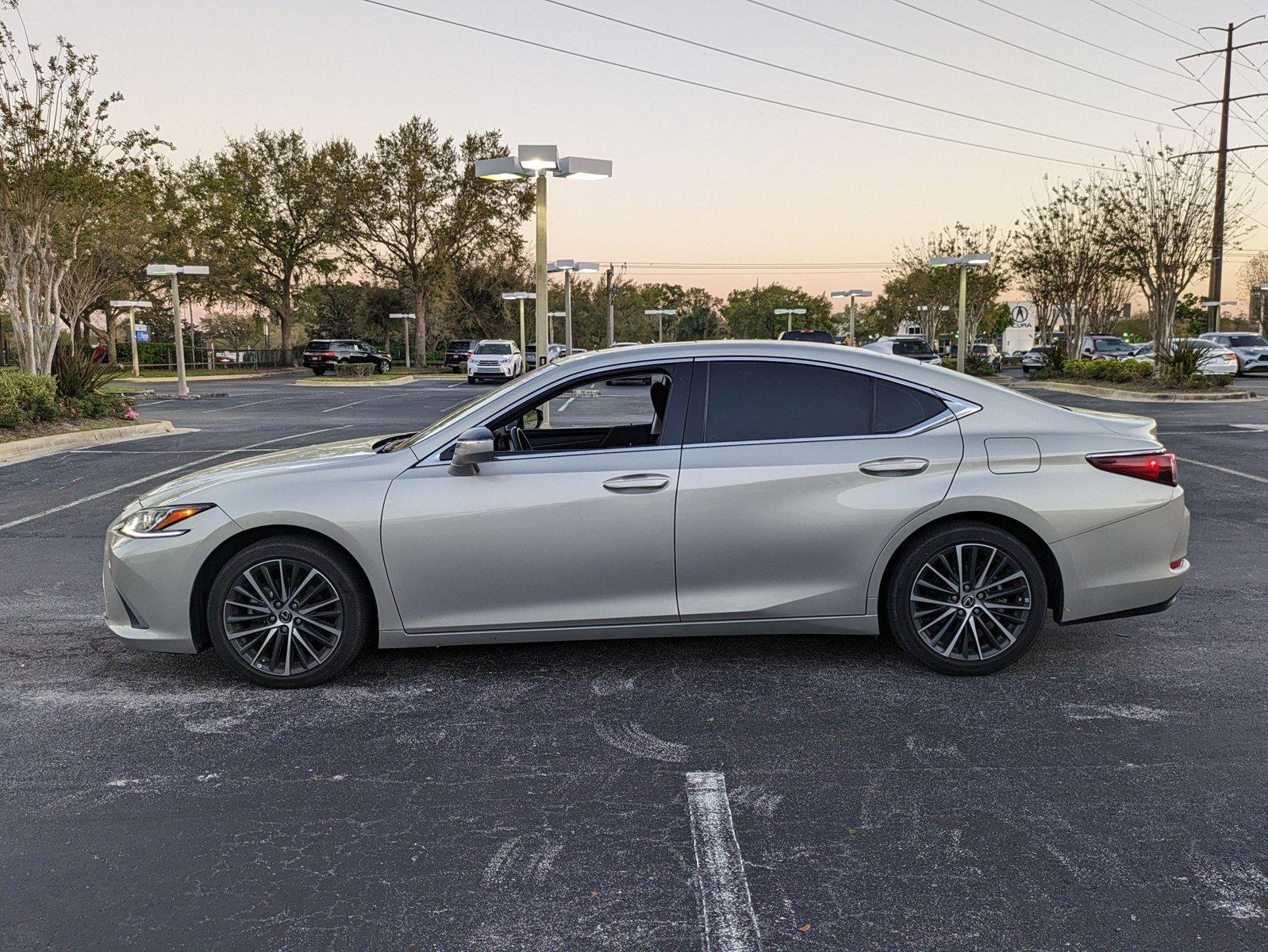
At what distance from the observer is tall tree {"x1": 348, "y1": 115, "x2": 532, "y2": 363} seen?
189 ft

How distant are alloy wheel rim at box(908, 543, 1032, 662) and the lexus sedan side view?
0.01 meters

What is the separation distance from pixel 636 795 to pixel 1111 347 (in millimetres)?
40468

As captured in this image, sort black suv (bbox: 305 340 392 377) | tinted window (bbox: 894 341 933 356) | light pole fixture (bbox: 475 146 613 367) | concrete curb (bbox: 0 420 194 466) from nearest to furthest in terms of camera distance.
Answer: concrete curb (bbox: 0 420 194 466), light pole fixture (bbox: 475 146 613 367), tinted window (bbox: 894 341 933 356), black suv (bbox: 305 340 392 377)

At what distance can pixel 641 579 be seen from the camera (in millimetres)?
4781

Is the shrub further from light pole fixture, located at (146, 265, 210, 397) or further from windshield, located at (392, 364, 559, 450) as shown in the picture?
windshield, located at (392, 364, 559, 450)

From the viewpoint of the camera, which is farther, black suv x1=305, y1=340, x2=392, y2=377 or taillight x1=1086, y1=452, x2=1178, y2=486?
black suv x1=305, y1=340, x2=392, y2=377

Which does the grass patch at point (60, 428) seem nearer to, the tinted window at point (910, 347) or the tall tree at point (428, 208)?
the tinted window at point (910, 347)

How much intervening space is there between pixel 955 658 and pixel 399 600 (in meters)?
2.61

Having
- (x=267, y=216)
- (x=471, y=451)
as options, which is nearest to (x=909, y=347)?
(x=471, y=451)

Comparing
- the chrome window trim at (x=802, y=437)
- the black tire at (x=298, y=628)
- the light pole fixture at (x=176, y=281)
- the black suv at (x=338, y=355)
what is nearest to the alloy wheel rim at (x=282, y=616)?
the black tire at (x=298, y=628)

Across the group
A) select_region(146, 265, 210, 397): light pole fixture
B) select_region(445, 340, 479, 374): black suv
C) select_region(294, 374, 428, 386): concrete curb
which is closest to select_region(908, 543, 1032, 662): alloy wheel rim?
select_region(146, 265, 210, 397): light pole fixture

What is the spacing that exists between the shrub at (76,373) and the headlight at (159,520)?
1603cm

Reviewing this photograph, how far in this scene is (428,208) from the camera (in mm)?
58625

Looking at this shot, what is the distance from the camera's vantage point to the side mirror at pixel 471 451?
4.65 metres
